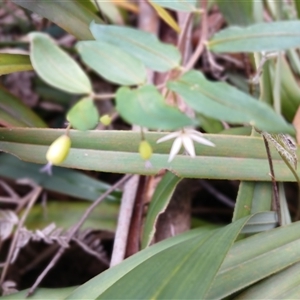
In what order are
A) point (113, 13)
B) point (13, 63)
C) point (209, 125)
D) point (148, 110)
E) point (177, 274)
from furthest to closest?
point (113, 13)
point (209, 125)
point (13, 63)
point (177, 274)
point (148, 110)

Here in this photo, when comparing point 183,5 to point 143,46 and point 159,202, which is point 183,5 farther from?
point 159,202

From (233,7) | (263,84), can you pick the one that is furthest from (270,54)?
(233,7)

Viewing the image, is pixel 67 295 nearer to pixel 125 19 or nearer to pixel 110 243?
pixel 110 243

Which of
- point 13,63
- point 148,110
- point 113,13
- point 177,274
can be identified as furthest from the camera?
point 113,13

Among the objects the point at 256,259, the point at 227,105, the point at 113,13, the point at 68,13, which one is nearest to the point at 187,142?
the point at 227,105

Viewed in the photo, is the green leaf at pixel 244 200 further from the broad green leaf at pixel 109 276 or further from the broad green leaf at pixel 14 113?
the broad green leaf at pixel 14 113

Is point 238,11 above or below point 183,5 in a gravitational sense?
above

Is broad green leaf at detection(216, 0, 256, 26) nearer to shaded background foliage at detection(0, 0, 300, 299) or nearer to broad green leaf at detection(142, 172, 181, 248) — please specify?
shaded background foliage at detection(0, 0, 300, 299)

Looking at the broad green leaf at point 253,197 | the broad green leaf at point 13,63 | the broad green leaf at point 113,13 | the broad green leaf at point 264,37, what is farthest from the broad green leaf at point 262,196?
the broad green leaf at point 113,13
